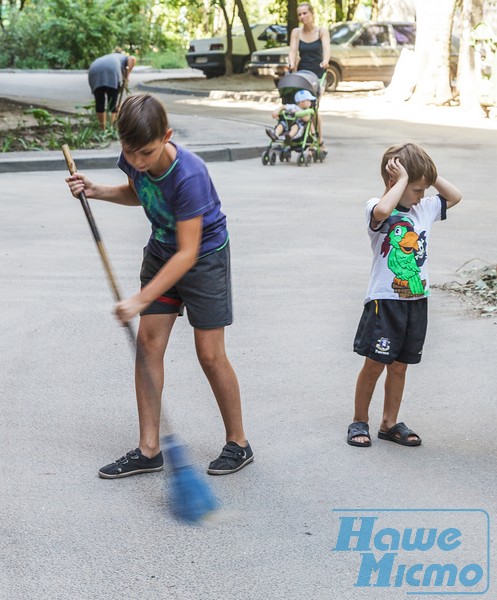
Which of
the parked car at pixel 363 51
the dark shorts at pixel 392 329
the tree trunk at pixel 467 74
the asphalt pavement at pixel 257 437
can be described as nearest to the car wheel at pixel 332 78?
the parked car at pixel 363 51

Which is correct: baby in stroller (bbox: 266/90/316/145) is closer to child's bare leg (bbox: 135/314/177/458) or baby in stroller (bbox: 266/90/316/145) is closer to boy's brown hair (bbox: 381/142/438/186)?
boy's brown hair (bbox: 381/142/438/186)

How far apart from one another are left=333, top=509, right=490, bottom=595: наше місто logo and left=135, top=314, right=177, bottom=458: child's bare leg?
2.77 ft

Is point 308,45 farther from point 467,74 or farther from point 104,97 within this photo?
point 467,74

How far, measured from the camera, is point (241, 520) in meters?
3.77

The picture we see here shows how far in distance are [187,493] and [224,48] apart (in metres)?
29.3

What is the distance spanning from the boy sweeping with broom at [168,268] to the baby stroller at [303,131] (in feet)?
30.8

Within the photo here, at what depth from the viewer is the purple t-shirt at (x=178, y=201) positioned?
12.5 feet

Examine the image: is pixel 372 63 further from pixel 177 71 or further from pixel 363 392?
pixel 363 392

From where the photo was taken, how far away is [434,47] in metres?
22.0

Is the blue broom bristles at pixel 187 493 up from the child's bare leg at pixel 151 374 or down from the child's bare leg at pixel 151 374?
down

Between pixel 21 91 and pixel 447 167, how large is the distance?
15.6 meters

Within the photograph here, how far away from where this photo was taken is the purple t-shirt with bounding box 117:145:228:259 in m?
3.82

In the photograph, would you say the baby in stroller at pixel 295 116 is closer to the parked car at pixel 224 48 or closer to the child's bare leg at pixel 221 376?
the child's bare leg at pixel 221 376

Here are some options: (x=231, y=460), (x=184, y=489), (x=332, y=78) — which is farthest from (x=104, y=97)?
(x=184, y=489)
